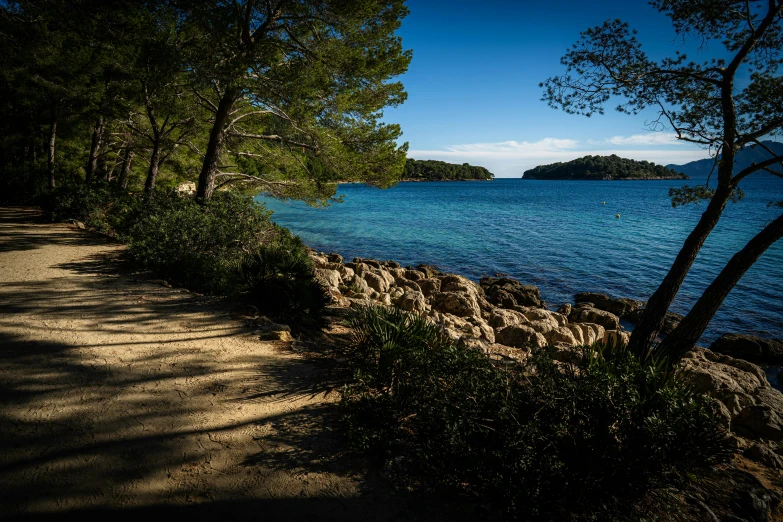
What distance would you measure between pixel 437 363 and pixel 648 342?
460cm

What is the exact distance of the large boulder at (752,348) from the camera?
11727 mm

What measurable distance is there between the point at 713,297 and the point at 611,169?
190m

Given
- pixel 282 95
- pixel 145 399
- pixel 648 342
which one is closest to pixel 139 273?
pixel 145 399

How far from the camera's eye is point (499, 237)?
31062mm

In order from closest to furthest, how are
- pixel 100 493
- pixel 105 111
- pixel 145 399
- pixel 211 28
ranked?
1. pixel 100 493
2. pixel 145 399
3. pixel 211 28
4. pixel 105 111

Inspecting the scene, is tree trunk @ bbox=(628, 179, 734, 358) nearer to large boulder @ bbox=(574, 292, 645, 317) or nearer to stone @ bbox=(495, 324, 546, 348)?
stone @ bbox=(495, 324, 546, 348)

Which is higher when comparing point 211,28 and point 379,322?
point 211,28

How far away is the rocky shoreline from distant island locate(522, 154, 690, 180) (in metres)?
178

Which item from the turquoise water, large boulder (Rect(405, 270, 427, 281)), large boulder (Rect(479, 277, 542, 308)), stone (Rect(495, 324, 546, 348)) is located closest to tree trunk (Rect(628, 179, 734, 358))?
stone (Rect(495, 324, 546, 348))

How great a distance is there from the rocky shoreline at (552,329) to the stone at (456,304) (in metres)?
0.03

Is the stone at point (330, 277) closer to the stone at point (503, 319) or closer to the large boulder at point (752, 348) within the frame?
the stone at point (503, 319)

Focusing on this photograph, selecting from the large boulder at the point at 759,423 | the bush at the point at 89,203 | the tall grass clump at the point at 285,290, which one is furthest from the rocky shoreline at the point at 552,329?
the bush at the point at 89,203

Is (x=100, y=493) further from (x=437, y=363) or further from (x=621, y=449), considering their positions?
(x=621, y=449)

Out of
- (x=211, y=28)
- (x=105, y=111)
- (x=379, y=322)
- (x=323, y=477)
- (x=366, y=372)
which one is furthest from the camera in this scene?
(x=105, y=111)
